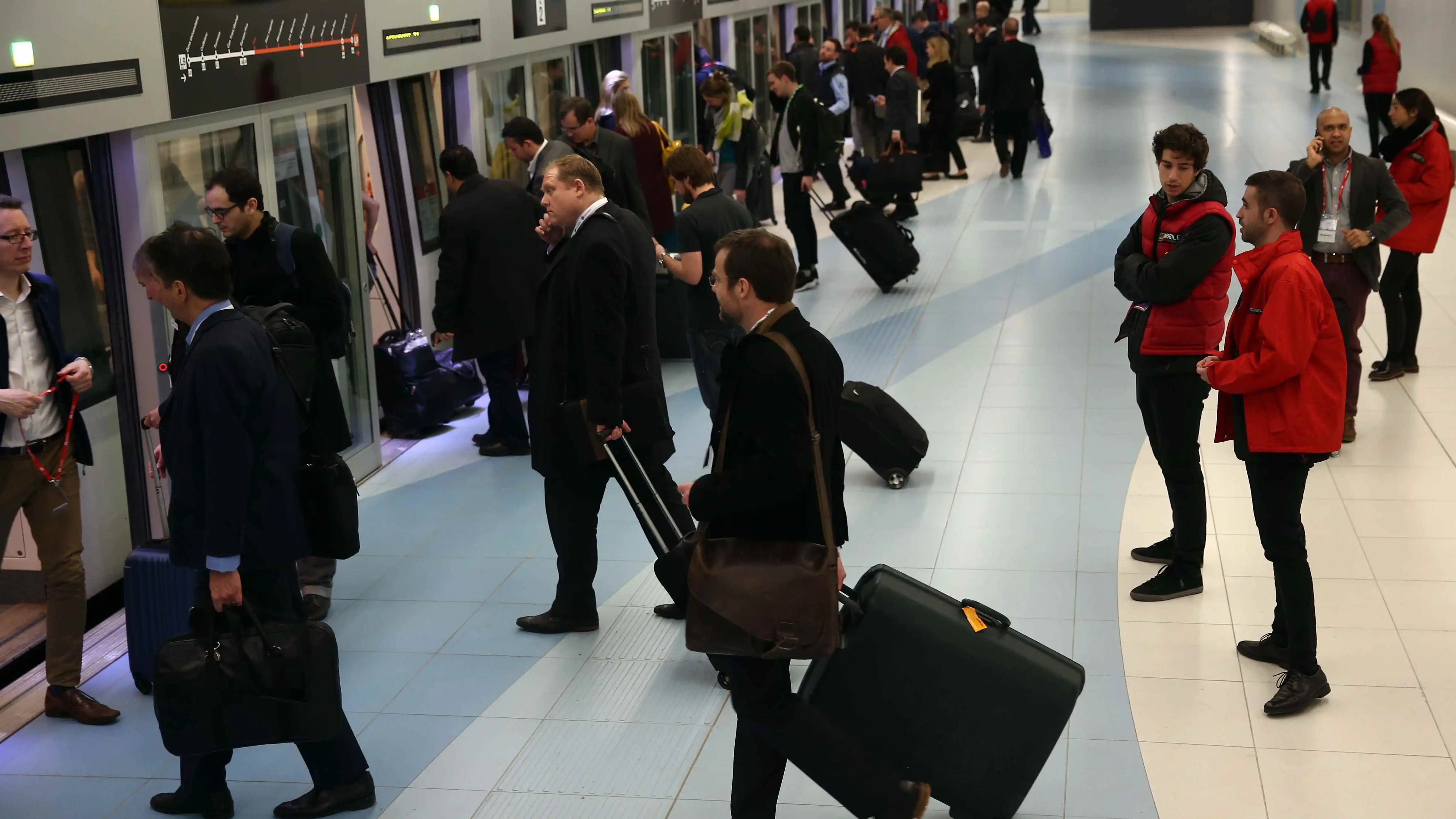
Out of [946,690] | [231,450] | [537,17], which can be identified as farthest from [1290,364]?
A: [537,17]

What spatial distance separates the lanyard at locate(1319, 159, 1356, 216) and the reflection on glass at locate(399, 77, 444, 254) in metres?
4.91

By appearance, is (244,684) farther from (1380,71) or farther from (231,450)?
(1380,71)

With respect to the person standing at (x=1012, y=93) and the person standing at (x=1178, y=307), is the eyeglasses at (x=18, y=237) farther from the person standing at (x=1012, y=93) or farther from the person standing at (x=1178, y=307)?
the person standing at (x=1012, y=93)

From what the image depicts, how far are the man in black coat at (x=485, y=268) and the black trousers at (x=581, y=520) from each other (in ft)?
7.09

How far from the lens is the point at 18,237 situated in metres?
4.25

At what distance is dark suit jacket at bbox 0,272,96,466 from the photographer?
4.36 m

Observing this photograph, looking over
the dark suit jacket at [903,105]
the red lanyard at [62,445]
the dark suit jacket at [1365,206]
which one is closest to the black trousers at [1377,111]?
the dark suit jacket at [903,105]

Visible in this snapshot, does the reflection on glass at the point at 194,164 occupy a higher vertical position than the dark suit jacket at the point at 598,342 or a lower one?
higher

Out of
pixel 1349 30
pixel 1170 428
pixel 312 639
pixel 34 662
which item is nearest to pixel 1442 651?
pixel 1170 428

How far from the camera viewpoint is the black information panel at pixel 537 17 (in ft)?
29.8

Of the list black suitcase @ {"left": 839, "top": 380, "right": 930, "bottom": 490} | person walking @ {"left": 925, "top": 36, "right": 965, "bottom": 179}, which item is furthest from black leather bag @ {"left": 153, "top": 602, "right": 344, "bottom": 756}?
person walking @ {"left": 925, "top": 36, "right": 965, "bottom": 179}

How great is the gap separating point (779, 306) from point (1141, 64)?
3015 cm

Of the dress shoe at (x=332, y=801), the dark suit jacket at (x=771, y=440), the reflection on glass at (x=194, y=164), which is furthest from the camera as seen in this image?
the reflection on glass at (x=194, y=164)

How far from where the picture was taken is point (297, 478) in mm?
3842
